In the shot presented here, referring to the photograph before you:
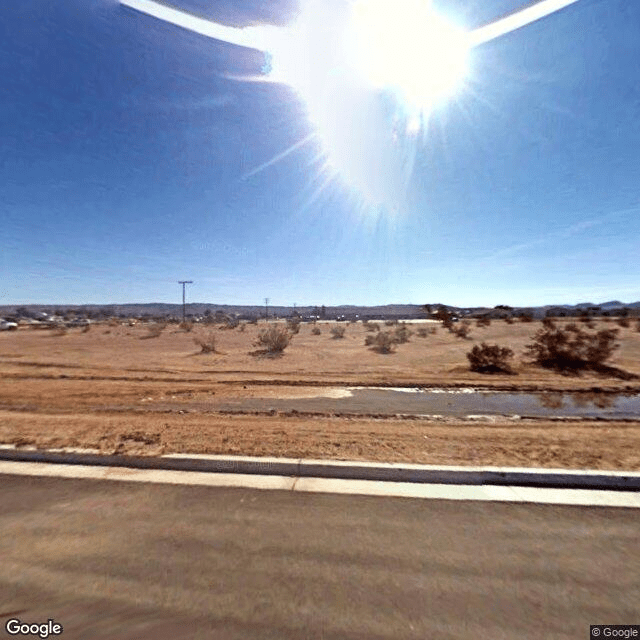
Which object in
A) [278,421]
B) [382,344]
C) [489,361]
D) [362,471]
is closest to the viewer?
[362,471]

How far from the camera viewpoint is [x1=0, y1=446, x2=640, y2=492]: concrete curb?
15.4 feet

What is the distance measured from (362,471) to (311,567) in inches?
74.3

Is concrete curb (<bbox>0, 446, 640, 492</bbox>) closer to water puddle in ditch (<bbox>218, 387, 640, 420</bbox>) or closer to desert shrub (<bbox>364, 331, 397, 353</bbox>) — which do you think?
water puddle in ditch (<bbox>218, 387, 640, 420</bbox>)

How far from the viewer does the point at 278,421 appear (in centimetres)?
810

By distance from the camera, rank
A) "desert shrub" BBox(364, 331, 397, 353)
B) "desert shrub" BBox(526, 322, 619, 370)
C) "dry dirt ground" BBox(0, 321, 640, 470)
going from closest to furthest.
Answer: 1. "dry dirt ground" BBox(0, 321, 640, 470)
2. "desert shrub" BBox(526, 322, 619, 370)
3. "desert shrub" BBox(364, 331, 397, 353)

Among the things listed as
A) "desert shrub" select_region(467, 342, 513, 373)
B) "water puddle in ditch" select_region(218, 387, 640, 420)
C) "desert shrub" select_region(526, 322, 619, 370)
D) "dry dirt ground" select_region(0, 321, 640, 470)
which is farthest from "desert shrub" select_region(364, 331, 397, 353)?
"water puddle in ditch" select_region(218, 387, 640, 420)

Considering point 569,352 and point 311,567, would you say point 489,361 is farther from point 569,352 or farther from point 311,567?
point 311,567

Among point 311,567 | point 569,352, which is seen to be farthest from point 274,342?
point 311,567

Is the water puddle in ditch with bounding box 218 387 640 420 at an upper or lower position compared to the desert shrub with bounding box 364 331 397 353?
lower

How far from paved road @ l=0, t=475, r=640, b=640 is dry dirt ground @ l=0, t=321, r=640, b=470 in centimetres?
155

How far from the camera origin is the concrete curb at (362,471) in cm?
471

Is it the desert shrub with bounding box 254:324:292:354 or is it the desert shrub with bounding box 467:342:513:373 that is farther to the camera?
the desert shrub with bounding box 254:324:292:354

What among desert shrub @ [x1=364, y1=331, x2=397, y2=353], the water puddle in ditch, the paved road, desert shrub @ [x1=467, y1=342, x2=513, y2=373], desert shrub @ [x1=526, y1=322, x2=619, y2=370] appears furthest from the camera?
desert shrub @ [x1=364, y1=331, x2=397, y2=353]

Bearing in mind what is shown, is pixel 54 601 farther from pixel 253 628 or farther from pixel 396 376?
pixel 396 376
